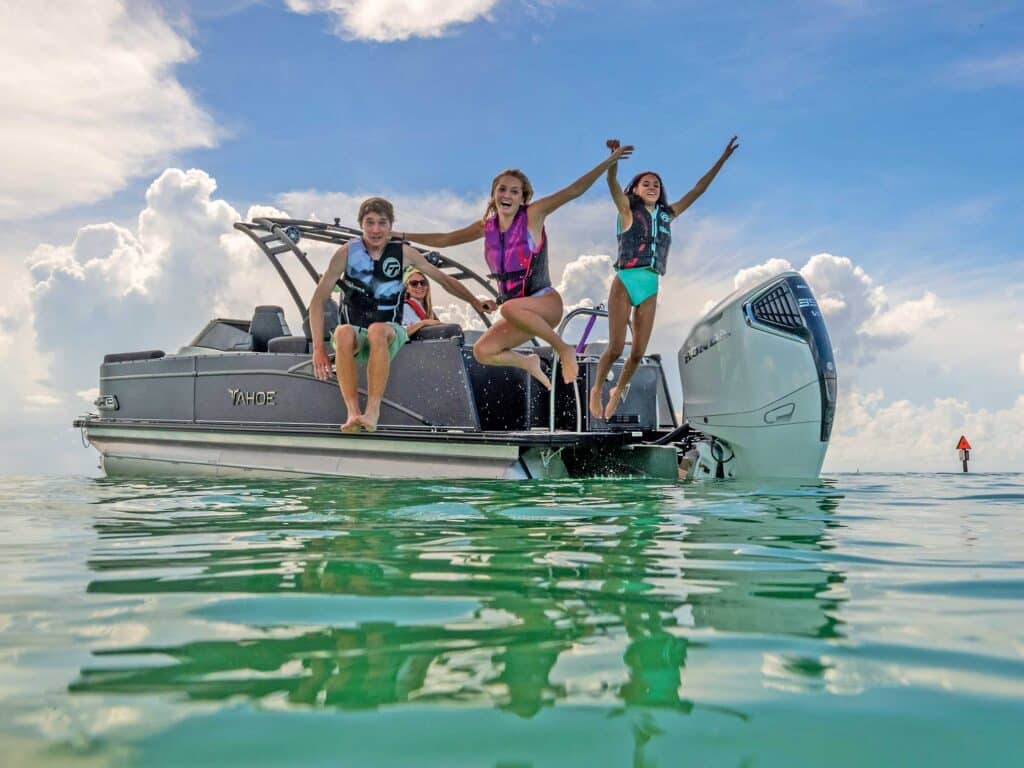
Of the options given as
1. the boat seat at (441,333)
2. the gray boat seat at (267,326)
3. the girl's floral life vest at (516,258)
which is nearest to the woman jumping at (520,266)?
the girl's floral life vest at (516,258)

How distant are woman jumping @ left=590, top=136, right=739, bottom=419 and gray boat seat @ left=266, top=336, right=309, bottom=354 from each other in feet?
10.2

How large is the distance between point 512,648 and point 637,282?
192 inches

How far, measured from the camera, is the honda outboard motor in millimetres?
5867

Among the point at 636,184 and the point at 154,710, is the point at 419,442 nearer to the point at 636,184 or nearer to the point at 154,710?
the point at 636,184

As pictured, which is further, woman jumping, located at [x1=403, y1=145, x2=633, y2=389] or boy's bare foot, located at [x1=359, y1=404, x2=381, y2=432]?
boy's bare foot, located at [x1=359, y1=404, x2=381, y2=432]

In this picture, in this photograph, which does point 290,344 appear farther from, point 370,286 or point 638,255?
point 638,255

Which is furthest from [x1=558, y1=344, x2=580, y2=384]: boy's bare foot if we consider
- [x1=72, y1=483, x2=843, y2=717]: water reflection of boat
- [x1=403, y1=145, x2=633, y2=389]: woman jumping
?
[x1=72, y1=483, x2=843, y2=717]: water reflection of boat

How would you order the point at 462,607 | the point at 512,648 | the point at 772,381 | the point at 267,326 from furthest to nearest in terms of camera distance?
the point at 267,326
the point at 772,381
the point at 462,607
the point at 512,648

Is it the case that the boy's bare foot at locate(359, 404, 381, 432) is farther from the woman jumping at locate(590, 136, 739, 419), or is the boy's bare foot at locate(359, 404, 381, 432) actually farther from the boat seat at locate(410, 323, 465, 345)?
the woman jumping at locate(590, 136, 739, 419)

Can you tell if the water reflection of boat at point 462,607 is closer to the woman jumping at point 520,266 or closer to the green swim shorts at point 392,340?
the woman jumping at point 520,266

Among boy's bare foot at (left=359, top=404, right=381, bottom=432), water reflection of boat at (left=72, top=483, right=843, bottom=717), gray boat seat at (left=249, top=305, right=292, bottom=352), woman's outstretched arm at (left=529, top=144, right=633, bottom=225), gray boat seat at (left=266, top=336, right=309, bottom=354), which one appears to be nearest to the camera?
water reflection of boat at (left=72, top=483, right=843, bottom=717)

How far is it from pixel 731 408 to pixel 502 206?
2.05 metres

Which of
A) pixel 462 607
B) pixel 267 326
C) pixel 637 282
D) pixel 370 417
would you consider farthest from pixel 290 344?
pixel 462 607

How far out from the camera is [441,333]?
7094 mm
